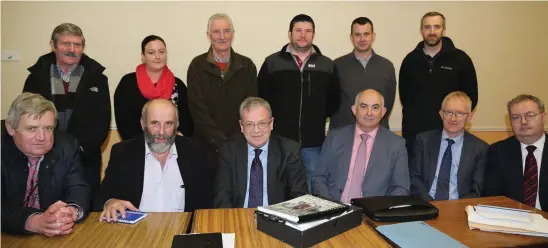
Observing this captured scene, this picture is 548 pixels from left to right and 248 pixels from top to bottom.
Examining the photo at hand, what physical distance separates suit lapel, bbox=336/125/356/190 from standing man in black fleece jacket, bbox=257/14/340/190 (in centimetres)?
59

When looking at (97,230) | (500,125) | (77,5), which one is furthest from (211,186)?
(500,125)

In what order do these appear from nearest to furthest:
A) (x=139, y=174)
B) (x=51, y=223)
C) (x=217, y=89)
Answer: (x=51, y=223)
(x=139, y=174)
(x=217, y=89)

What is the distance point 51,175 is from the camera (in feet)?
7.56

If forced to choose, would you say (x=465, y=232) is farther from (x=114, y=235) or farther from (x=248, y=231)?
(x=114, y=235)

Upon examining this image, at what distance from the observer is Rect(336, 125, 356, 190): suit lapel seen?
2.98m

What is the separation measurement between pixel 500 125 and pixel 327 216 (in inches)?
173

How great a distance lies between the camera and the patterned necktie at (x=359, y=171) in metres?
2.93

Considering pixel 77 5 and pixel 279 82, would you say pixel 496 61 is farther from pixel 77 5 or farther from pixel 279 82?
pixel 77 5

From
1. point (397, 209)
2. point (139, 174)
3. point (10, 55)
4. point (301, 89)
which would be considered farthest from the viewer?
point (10, 55)

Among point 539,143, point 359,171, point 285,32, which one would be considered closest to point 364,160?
point 359,171

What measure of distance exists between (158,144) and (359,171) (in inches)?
54.8

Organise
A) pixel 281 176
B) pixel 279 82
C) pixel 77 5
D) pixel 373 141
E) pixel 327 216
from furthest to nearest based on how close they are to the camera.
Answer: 1. pixel 77 5
2. pixel 279 82
3. pixel 373 141
4. pixel 281 176
5. pixel 327 216

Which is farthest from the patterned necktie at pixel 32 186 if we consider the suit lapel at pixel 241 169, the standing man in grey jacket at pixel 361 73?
the standing man in grey jacket at pixel 361 73

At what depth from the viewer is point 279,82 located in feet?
11.8
